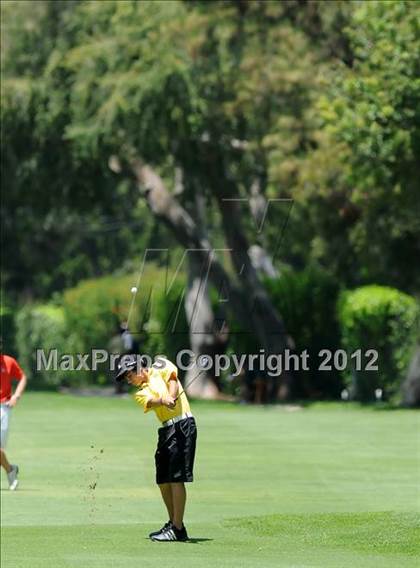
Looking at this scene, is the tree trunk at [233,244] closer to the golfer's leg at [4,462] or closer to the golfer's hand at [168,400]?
the golfer's leg at [4,462]

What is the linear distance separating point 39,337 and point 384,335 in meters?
15.3

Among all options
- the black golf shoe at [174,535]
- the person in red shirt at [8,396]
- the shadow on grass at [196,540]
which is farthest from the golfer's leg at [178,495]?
the person in red shirt at [8,396]

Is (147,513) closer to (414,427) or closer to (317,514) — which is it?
(317,514)

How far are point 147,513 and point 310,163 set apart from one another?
62.3 feet

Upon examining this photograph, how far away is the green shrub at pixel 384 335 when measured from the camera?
4059cm

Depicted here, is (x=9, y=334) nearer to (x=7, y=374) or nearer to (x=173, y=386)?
(x=7, y=374)

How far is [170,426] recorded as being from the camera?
655 inches

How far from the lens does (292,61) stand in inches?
1576

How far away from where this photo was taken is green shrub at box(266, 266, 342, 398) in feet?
147

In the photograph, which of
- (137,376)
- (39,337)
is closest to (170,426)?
(137,376)

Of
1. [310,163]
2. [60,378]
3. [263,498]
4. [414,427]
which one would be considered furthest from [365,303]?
[263,498]

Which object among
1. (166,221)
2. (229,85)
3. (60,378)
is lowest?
(60,378)

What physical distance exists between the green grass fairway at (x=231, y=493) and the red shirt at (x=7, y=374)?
49.3 inches

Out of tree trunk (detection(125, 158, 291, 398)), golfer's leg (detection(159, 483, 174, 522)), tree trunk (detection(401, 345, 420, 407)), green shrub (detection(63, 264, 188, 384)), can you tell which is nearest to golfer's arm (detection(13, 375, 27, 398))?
golfer's leg (detection(159, 483, 174, 522))
